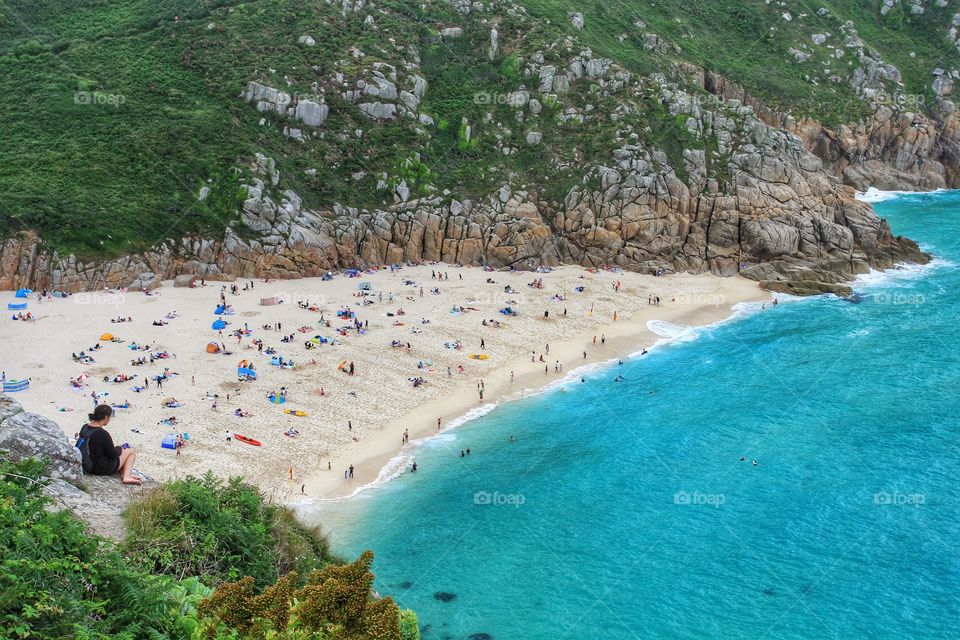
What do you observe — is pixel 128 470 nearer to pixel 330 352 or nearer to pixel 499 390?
pixel 499 390

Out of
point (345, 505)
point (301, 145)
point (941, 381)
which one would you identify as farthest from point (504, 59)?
point (345, 505)

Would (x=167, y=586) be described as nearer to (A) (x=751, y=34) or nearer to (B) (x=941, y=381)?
(B) (x=941, y=381)

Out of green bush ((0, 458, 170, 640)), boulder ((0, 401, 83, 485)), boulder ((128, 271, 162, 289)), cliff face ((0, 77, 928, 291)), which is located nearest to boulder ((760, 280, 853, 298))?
cliff face ((0, 77, 928, 291))

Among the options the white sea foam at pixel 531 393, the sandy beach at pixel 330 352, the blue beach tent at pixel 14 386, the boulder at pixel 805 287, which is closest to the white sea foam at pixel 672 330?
the white sea foam at pixel 531 393

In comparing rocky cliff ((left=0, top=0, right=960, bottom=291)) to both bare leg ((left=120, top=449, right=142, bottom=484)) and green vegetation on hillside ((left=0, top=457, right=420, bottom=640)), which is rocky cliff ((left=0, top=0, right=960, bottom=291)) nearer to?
bare leg ((left=120, top=449, right=142, bottom=484))

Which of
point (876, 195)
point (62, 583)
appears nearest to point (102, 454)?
point (62, 583)
